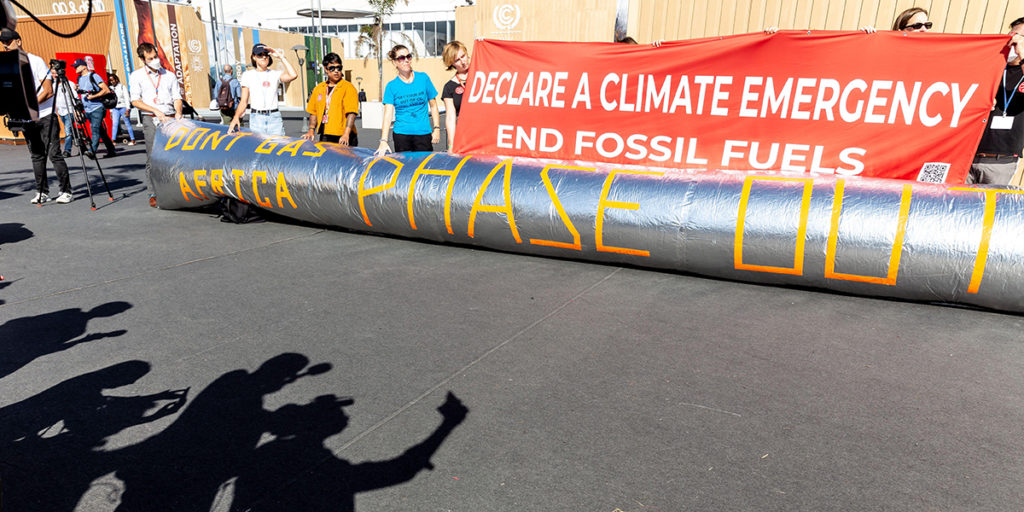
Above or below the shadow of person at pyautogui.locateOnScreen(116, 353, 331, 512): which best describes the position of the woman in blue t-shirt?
above

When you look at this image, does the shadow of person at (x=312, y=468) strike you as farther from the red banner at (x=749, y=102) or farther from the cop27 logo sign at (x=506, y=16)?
the cop27 logo sign at (x=506, y=16)

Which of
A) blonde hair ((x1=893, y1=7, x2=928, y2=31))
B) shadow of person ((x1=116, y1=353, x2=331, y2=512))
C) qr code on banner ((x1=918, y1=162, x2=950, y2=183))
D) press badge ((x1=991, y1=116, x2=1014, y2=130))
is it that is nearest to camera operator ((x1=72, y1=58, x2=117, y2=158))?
shadow of person ((x1=116, y1=353, x2=331, y2=512))

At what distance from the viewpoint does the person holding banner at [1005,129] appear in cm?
460

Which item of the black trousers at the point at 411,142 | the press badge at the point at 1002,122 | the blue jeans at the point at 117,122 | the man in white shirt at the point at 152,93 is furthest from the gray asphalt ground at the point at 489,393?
the blue jeans at the point at 117,122

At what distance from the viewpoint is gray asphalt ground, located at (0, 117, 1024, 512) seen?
2225mm

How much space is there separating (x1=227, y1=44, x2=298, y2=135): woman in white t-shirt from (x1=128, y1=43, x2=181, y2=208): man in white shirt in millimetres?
870

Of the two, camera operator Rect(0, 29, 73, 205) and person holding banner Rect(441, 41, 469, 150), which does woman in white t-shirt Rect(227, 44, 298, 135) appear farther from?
camera operator Rect(0, 29, 73, 205)

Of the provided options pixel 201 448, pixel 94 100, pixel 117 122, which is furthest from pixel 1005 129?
pixel 117 122

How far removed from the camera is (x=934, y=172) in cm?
462

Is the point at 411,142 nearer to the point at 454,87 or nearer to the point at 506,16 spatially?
the point at 454,87

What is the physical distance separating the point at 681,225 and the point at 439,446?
2757 millimetres

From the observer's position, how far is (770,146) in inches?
199

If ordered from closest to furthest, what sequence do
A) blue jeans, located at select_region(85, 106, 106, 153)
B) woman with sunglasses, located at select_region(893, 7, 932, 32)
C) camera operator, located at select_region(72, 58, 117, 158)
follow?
woman with sunglasses, located at select_region(893, 7, 932, 32)
camera operator, located at select_region(72, 58, 117, 158)
blue jeans, located at select_region(85, 106, 106, 153)

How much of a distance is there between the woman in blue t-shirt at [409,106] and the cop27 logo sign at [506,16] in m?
5.14
